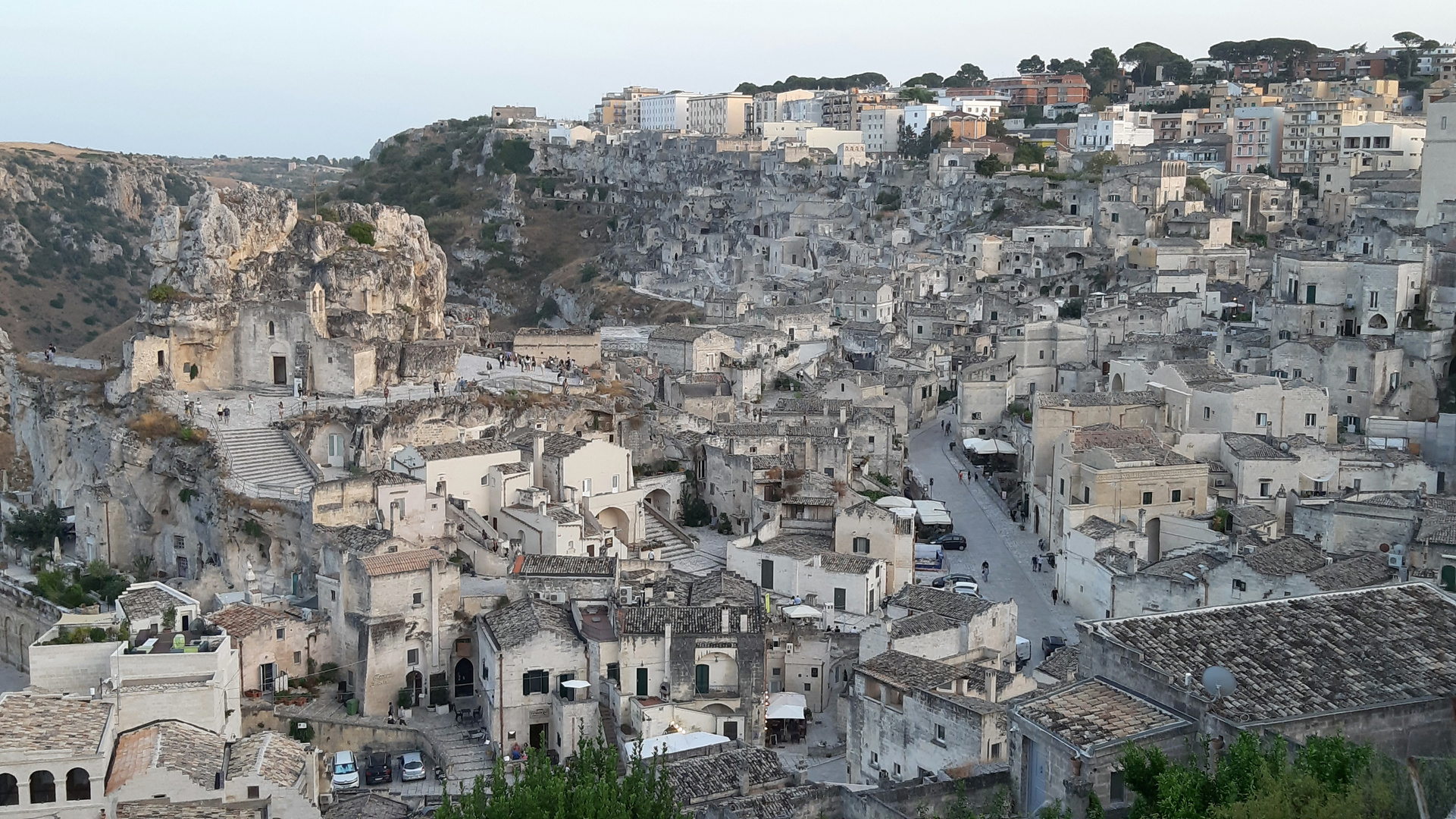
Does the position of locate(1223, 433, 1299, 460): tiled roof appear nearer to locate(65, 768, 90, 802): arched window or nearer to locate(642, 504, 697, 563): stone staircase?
locate(642, 504, 697, 563): stone staircase

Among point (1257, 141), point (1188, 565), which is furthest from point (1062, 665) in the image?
point (1257, 141)

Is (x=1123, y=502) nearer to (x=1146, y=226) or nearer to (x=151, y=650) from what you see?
(x=151, y=650)

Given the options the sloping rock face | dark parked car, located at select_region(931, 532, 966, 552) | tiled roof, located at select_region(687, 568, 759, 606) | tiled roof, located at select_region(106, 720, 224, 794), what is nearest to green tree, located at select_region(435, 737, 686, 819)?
tiled roof, located at select_region(106, 720, 224, 794)

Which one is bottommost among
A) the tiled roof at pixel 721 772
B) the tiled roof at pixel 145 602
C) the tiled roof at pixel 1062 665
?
the tiled roof at pixel 721 772

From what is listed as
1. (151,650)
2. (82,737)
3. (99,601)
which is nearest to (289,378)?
(99,601)

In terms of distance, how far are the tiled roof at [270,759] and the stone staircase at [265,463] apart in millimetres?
10320

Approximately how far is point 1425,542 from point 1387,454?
25.2 feet

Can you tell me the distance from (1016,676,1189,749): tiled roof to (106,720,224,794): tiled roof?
13.4m

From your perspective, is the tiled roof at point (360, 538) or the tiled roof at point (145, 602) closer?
the tiled roof at point (145, 602)

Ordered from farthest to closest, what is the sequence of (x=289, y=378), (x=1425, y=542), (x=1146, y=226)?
(x=1146, y=226)
(x=289, y=378)
(x=1425, y=542)

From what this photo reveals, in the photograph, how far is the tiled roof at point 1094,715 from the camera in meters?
16.4

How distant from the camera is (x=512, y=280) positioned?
9731 centimetres

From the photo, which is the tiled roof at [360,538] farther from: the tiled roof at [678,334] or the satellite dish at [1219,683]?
the tiled roof at [678,334]

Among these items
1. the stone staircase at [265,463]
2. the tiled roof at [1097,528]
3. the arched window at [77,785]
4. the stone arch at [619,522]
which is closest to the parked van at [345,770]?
the arched window at [77,785]
